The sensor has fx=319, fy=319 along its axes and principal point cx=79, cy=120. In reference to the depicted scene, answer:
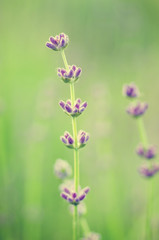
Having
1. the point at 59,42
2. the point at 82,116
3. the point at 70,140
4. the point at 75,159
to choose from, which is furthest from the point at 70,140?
the point at 82,116

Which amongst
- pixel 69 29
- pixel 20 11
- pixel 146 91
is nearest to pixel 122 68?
pixel 146 91

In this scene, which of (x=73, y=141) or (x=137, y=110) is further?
(x=137, y=110)

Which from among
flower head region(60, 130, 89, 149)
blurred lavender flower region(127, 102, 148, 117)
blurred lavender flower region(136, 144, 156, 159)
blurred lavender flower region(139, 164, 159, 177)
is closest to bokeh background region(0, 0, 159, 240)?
blurred lavender flower region(127, 102, 148, 117)

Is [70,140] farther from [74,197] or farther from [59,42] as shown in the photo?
[59,42]

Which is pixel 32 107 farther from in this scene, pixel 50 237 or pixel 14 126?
pixel 50 237

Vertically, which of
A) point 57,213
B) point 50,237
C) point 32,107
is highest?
point 32,107

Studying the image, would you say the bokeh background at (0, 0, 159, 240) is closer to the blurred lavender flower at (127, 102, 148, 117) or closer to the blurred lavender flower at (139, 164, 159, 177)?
the blurred lavender flower at (127, 102, 148, 117)

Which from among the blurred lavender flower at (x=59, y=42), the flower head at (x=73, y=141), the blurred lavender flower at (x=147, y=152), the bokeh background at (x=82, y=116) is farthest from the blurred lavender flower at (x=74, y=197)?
the bokeh background at (x=82, y=116)

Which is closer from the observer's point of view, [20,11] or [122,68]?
[122,68]

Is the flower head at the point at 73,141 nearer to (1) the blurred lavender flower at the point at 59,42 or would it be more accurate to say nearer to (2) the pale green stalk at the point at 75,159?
(2) the pale green stalk at the point at 75,159
